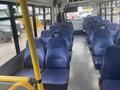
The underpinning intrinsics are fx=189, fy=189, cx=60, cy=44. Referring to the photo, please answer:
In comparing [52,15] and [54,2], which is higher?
[54,2]

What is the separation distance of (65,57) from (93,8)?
26.3 ft

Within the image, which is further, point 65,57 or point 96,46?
point 96,46

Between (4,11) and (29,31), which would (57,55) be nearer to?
(4,11)

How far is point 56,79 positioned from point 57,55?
2.12 feet

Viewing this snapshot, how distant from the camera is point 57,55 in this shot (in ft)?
11.7

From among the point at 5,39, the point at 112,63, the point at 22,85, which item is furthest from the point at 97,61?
the point at 22,85

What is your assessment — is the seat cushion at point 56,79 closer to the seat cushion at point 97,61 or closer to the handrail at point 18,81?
the seat cushion at point 97,61

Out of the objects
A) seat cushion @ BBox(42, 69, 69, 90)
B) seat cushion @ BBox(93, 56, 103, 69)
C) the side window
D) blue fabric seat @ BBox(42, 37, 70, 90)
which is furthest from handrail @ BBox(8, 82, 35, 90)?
seat cushion @ BBox(93, 56, 103, 69)

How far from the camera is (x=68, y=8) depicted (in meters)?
10.7

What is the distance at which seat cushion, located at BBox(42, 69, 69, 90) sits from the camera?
2.91m

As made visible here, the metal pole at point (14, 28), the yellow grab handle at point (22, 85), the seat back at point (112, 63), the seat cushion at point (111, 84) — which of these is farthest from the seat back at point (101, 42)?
the yellow grab handle at point (22, 85)

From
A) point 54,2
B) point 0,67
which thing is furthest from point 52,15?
point 0,67

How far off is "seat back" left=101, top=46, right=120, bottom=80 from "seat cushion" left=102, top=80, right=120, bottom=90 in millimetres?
112

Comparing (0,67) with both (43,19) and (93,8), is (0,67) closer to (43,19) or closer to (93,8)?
(43,19)
